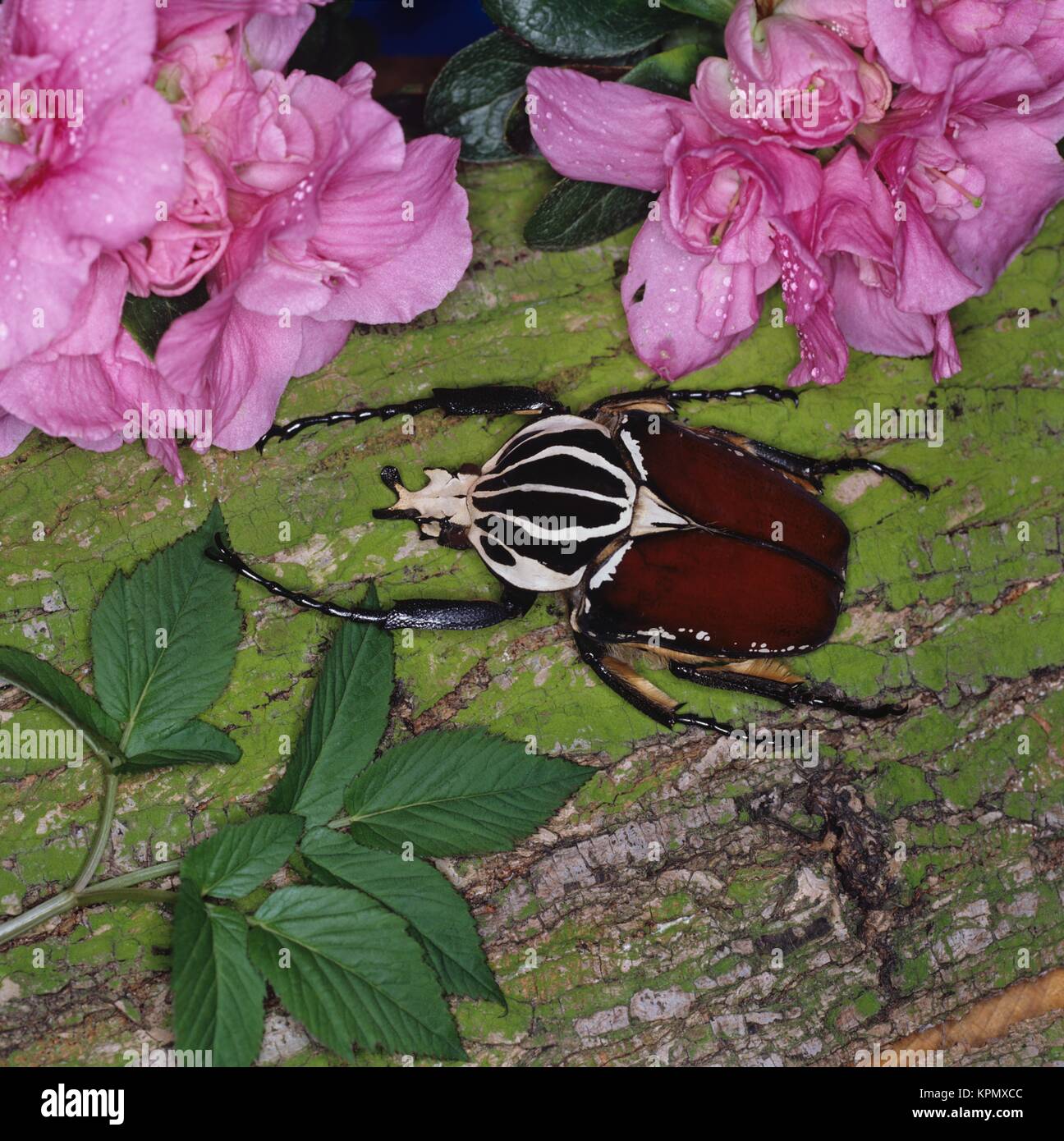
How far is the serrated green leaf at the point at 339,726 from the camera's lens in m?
1.50

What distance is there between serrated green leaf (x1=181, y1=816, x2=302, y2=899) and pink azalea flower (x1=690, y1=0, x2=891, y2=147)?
3.72 feet

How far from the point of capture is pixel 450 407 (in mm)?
1665

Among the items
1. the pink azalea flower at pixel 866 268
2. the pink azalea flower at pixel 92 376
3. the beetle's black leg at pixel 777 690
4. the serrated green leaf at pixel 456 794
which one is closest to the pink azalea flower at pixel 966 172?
the pink azalea flower at pixel 866 268

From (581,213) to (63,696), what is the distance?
3.46 ft

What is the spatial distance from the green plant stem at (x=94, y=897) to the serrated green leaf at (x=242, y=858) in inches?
2.4

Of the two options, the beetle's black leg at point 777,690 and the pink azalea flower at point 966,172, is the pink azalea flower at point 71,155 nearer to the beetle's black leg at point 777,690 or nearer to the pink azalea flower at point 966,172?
the pink azalea flower at point 966,172

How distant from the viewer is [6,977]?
1495 millimetres

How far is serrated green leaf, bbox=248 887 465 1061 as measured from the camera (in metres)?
1.42

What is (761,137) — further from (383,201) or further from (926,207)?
(383,201)

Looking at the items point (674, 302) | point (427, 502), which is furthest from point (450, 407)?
point (674, 302)

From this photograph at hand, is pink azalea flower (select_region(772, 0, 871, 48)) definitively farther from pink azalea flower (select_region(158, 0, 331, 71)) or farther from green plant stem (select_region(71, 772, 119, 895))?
green plant stem (select_region(71, 772, 119, 895))
